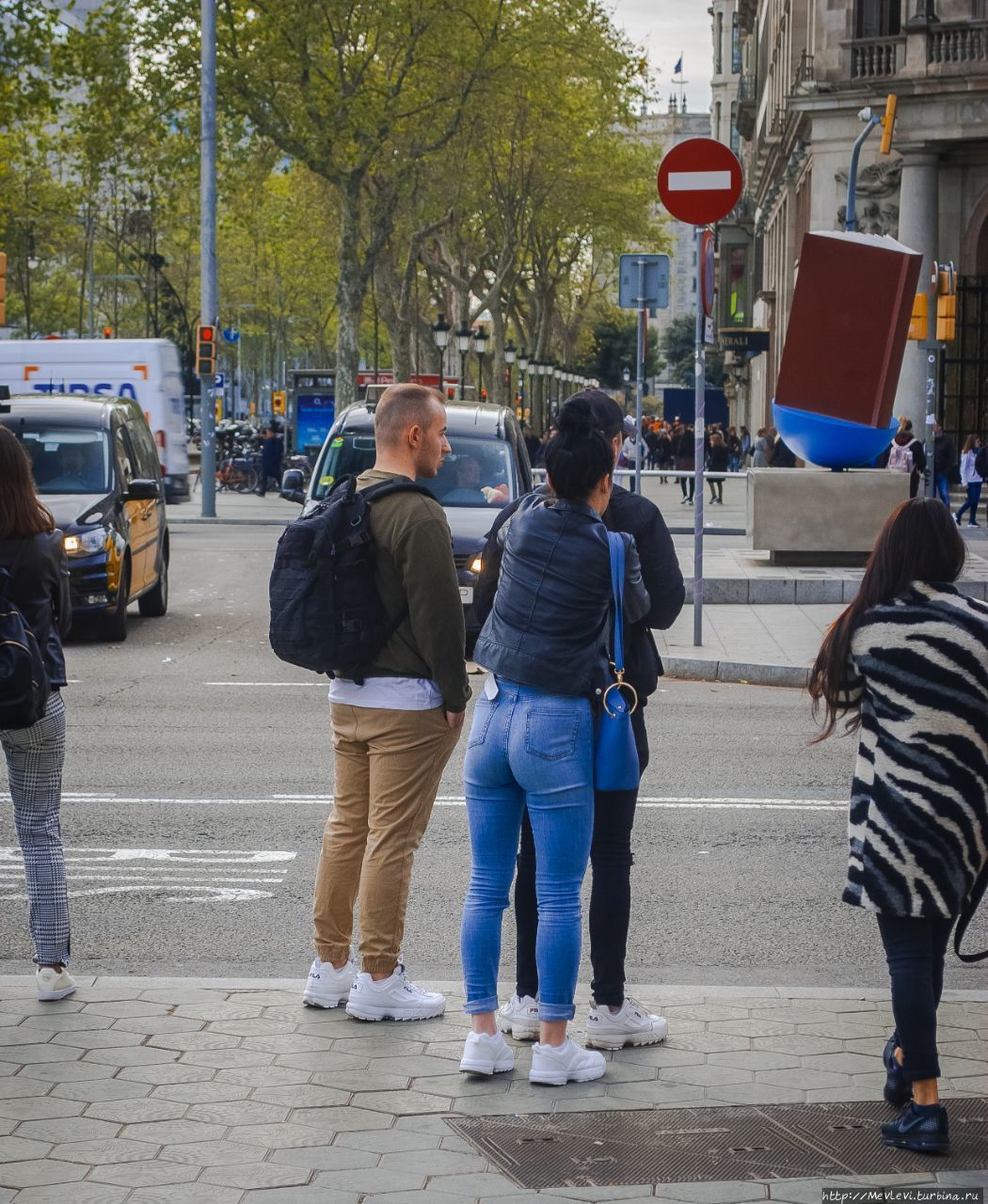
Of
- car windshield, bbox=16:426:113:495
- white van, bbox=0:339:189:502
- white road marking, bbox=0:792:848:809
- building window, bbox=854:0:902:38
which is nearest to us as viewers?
white road marking, bbox=0:792:848:809

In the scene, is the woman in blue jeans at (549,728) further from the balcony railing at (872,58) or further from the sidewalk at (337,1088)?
the balcony railing at (872,58)

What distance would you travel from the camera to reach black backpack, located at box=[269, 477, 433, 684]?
207 inches

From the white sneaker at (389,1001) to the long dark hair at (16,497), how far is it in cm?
160

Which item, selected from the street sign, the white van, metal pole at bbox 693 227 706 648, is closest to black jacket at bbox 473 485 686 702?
metal pole at bbox 693 227 706 648

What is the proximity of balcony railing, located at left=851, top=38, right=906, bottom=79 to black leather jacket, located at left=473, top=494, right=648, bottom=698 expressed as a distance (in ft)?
121

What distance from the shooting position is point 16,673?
202 inches

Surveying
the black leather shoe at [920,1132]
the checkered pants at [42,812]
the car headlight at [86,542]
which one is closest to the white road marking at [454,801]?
the checkered pants at [42,812]

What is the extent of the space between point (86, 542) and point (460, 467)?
2989 millimetres

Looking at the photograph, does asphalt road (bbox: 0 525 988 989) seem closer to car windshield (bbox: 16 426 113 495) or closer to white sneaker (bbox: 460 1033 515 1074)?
white sneaker (bbox: 460 1033 515 1074)

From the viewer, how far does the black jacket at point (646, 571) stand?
517 centimetres

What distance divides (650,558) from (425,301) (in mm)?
75640

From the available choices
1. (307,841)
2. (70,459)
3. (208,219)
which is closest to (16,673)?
(307,841)

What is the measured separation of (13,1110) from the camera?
4.59m

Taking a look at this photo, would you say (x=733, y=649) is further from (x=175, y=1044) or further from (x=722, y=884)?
(x=175, y=1044)
